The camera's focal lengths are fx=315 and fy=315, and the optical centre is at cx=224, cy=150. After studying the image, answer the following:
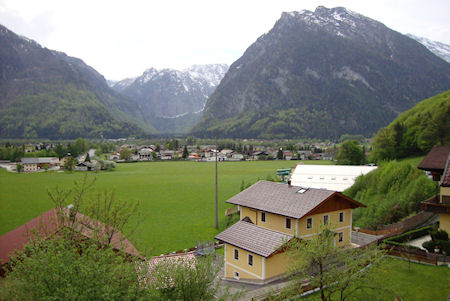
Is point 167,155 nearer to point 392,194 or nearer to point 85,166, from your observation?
point 85,166

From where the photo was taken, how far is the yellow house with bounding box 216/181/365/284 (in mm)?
18703

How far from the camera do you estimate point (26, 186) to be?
216 feet

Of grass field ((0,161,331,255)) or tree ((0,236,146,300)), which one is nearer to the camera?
tree ((0,236,146,300))

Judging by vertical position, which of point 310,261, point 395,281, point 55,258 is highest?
point 55,258

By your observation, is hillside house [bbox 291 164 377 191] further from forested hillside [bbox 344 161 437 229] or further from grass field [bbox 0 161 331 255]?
grass field [bbox 0 161 331 255]

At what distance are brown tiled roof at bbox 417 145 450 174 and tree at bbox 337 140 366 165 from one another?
52651mm

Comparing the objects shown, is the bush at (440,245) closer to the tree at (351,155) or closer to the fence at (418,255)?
the fence at (418,255)

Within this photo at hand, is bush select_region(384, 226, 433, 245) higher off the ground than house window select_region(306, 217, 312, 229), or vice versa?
house window select_region(306, 217, 312, 229)

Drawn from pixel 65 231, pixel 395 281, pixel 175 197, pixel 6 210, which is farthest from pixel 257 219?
pixel 6 210

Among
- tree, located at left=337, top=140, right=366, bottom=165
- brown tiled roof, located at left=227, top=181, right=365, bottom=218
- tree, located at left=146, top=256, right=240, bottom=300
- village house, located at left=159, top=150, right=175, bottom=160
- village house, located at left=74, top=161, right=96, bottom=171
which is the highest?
tree, located at left=146, top=256, right=240, bottom=300

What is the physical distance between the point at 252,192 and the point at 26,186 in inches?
2289

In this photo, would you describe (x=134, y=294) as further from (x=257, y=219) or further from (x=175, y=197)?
(x=175, y=197)

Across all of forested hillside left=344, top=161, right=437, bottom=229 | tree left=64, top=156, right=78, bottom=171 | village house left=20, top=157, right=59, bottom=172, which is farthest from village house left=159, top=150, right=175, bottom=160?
forested hillside left=344, top=161, right=437, bottom=229

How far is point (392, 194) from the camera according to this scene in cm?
3253
